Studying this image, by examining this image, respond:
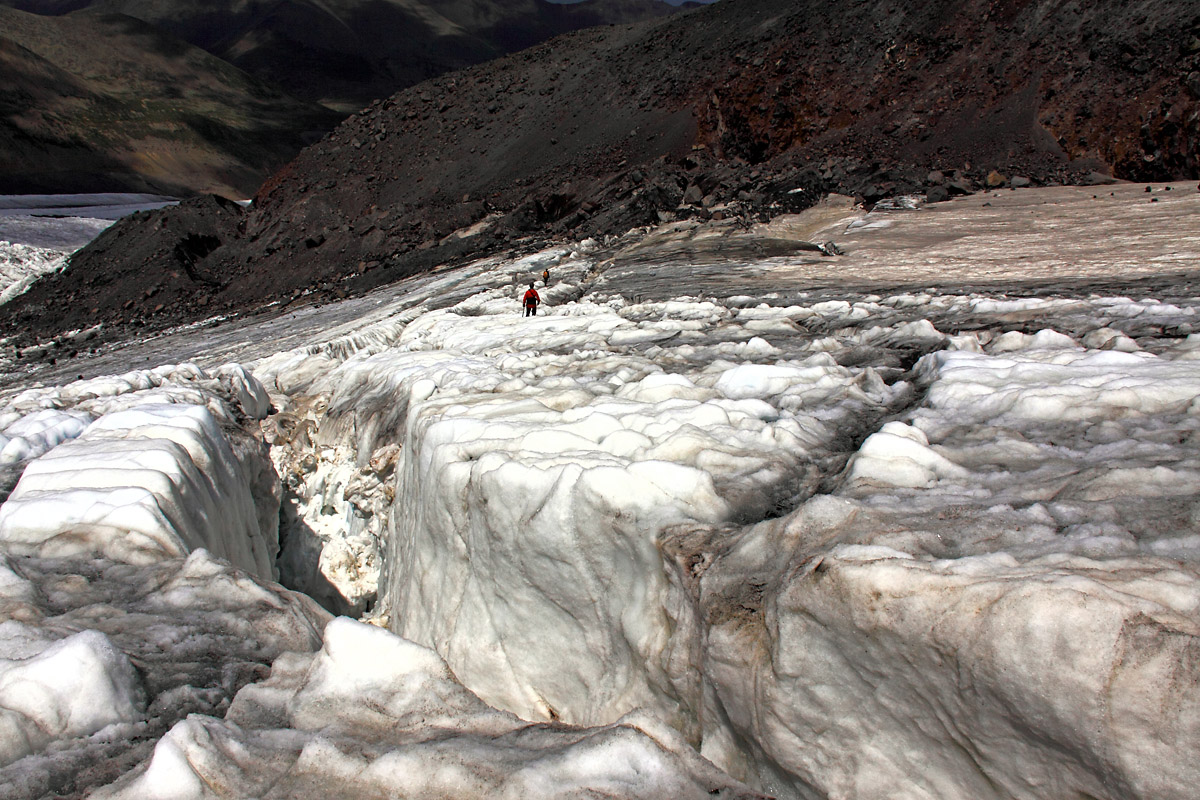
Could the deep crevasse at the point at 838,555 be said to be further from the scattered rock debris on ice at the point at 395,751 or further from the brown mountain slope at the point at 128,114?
the brown mountain slope at the point at 128,114

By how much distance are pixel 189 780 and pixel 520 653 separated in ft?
5.36

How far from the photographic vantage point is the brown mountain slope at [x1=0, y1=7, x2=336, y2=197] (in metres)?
41.9

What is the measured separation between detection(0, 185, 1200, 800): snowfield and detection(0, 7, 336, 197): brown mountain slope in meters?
46.4

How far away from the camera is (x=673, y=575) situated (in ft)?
8.15

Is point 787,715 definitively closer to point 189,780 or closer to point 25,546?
point 189,780

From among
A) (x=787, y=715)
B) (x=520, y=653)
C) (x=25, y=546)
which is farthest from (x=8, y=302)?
(x=787, y=715)

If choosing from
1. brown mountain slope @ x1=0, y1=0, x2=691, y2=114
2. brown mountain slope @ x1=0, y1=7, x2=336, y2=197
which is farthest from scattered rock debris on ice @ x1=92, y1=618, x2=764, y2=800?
brown mountain slope @ x1=0, y1=0, x2=691, y2=114

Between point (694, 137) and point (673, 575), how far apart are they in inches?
759

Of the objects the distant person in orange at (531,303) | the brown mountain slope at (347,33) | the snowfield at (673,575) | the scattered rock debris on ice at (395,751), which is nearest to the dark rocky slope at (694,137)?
the distant person in orange at (531,303)

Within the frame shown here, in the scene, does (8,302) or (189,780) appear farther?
(8,302)

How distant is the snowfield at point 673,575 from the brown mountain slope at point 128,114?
4644cm

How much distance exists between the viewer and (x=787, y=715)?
199 cm

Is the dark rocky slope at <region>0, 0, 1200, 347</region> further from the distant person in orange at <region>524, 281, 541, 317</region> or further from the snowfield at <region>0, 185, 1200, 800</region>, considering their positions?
the snowfield at <region>0, 185, 1200, 800</region>

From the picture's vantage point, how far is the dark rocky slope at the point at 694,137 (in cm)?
1312
